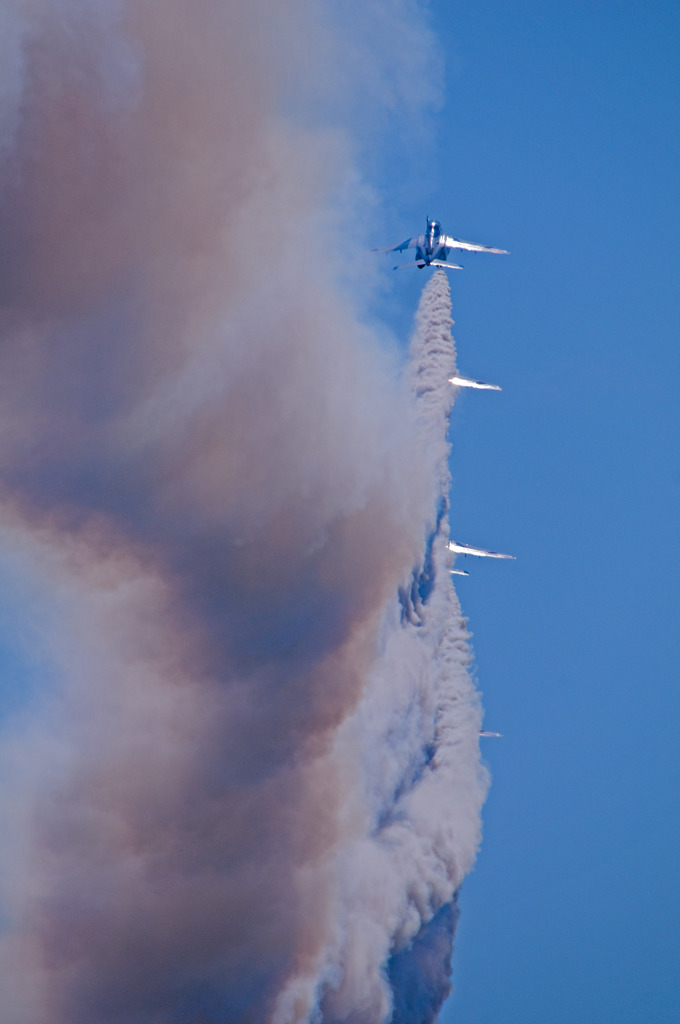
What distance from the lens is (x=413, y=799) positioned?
6781cm

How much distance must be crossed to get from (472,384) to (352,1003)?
29778mm

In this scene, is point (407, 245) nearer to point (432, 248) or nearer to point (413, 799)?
point (432, 248)

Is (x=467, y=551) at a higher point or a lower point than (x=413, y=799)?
higher

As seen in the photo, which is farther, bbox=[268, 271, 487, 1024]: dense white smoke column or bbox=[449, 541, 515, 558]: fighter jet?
bbox=[449, 541, 515, 558]: fighter jet

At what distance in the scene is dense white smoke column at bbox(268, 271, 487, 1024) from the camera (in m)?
62.2

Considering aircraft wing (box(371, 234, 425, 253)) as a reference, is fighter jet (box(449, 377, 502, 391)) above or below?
below

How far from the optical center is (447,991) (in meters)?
68.8

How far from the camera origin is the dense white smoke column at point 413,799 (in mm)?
62250

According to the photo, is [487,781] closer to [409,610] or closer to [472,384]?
[409,610]

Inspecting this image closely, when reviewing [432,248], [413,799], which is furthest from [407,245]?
[413,799]

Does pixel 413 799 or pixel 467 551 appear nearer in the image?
pixel 413 799

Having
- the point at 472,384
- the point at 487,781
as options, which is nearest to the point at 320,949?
the point at 487,781

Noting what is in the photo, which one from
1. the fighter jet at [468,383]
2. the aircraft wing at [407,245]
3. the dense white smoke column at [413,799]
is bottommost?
the dense white smoke column at [413,799]

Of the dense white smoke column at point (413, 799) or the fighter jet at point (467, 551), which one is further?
the fighter jet at point (467, 551)
